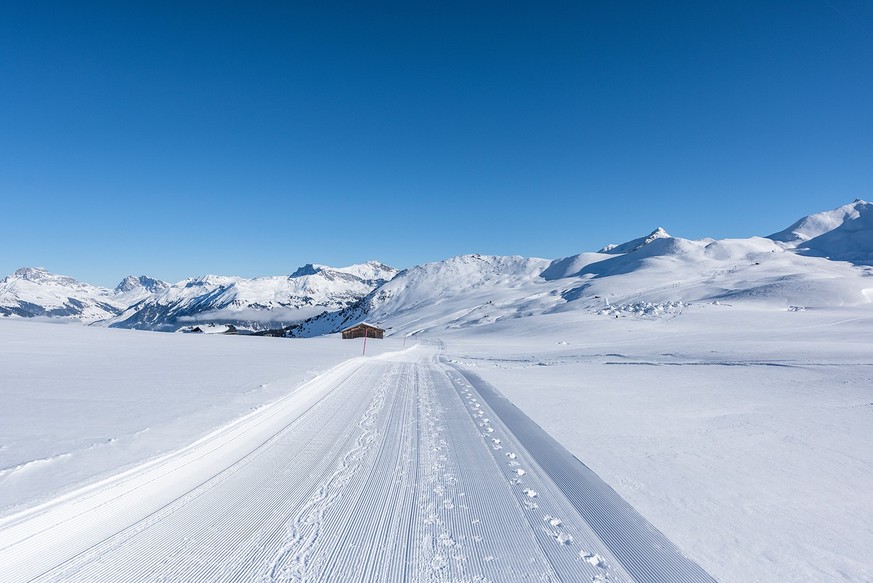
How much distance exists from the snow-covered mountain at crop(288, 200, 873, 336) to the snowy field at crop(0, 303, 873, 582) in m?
50.2

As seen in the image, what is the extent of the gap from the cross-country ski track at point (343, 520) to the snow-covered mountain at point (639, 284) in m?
54.7

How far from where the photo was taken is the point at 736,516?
4.38 meters

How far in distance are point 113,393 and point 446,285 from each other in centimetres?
16824

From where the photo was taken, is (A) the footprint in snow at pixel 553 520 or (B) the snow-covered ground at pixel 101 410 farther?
(B) the snow-covered ground at pixel 101 410

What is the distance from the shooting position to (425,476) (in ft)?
17.6

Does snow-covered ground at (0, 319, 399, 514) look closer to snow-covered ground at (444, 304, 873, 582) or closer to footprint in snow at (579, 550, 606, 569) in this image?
footprint in snow at (579, 550, 606, 569)

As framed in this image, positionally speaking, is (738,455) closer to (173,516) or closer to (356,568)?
(356,568)

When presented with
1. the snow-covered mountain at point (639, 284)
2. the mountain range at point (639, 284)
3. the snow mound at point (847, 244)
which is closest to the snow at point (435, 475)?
the mountain range at point (639, 284)

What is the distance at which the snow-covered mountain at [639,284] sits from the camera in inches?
2606

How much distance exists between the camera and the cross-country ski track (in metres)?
3.35

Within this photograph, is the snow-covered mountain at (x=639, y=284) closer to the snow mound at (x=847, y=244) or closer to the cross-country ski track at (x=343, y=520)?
the snow mound at (x=847, y=244)

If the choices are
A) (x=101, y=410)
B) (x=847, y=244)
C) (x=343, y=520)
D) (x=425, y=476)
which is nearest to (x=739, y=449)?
(x=425, y=476)

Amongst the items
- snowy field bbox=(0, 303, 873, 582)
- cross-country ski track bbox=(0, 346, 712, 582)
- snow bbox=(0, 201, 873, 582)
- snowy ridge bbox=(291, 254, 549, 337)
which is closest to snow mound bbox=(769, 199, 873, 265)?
snowy ridge bbox=(291, 254, 549, 337)

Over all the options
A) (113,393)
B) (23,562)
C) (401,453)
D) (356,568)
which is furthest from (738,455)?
(113,393)
